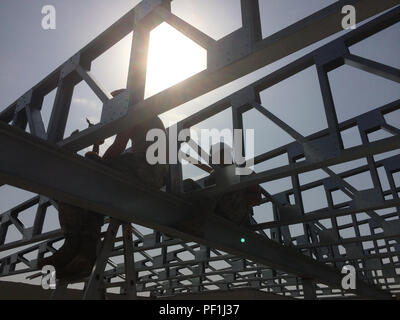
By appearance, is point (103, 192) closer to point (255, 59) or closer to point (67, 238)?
point (67, 238)

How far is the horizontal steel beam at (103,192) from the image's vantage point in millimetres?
3420

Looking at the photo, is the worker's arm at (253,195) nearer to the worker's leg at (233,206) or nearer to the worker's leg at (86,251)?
the worker's leg at (233,206)

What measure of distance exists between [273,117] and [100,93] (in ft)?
7.77

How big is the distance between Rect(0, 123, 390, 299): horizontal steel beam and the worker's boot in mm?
500

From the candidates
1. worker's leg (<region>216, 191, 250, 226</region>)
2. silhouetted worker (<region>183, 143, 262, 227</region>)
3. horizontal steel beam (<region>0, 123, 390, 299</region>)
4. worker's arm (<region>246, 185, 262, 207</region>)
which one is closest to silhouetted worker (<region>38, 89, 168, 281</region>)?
horizontal steel beam (<region>0, 123, 390, 299</region>)

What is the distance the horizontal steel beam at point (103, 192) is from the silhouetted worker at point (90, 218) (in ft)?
0.83

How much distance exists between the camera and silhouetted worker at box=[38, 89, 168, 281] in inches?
163

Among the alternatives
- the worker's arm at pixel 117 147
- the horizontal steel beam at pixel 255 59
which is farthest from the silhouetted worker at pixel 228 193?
the horizontal steel beam at pixel 255 59

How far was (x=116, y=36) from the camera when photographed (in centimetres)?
430

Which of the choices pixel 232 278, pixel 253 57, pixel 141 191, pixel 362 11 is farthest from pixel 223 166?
pixel 232 278

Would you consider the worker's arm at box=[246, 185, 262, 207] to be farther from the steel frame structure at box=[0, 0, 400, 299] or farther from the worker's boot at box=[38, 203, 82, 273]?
the worker's boot at box=[38, 203, 82, 273]

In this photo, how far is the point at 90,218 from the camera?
448 centimetres
